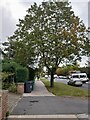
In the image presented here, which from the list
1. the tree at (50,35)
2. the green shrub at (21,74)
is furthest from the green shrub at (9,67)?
the tree at (50,35)

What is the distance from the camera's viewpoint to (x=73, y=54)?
38.3m

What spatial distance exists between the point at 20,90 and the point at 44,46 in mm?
7671

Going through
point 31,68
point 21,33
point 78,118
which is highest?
point 21,33

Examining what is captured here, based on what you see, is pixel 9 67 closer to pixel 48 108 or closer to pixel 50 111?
pixel 48 108

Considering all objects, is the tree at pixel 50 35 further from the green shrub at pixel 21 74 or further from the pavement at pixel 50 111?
the pavement at pixel 50 111

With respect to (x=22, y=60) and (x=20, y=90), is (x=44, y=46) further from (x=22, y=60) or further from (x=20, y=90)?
(x=20, y=90)

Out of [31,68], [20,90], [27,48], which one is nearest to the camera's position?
[20,90]

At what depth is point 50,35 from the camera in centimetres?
3712

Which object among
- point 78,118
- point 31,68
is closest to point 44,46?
point 31,68

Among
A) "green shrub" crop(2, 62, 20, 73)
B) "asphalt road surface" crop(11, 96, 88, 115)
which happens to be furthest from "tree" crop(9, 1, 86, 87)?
"asphalt road surface" crop(11, 96, 88, 115)

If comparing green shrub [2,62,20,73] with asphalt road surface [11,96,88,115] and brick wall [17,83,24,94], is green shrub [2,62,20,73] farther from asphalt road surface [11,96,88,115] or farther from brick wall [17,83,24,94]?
asphalt road surface [11,96,88,115]

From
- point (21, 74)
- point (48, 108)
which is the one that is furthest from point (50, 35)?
point (48, 108)

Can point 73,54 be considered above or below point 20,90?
above

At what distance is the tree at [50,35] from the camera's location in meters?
37.1
